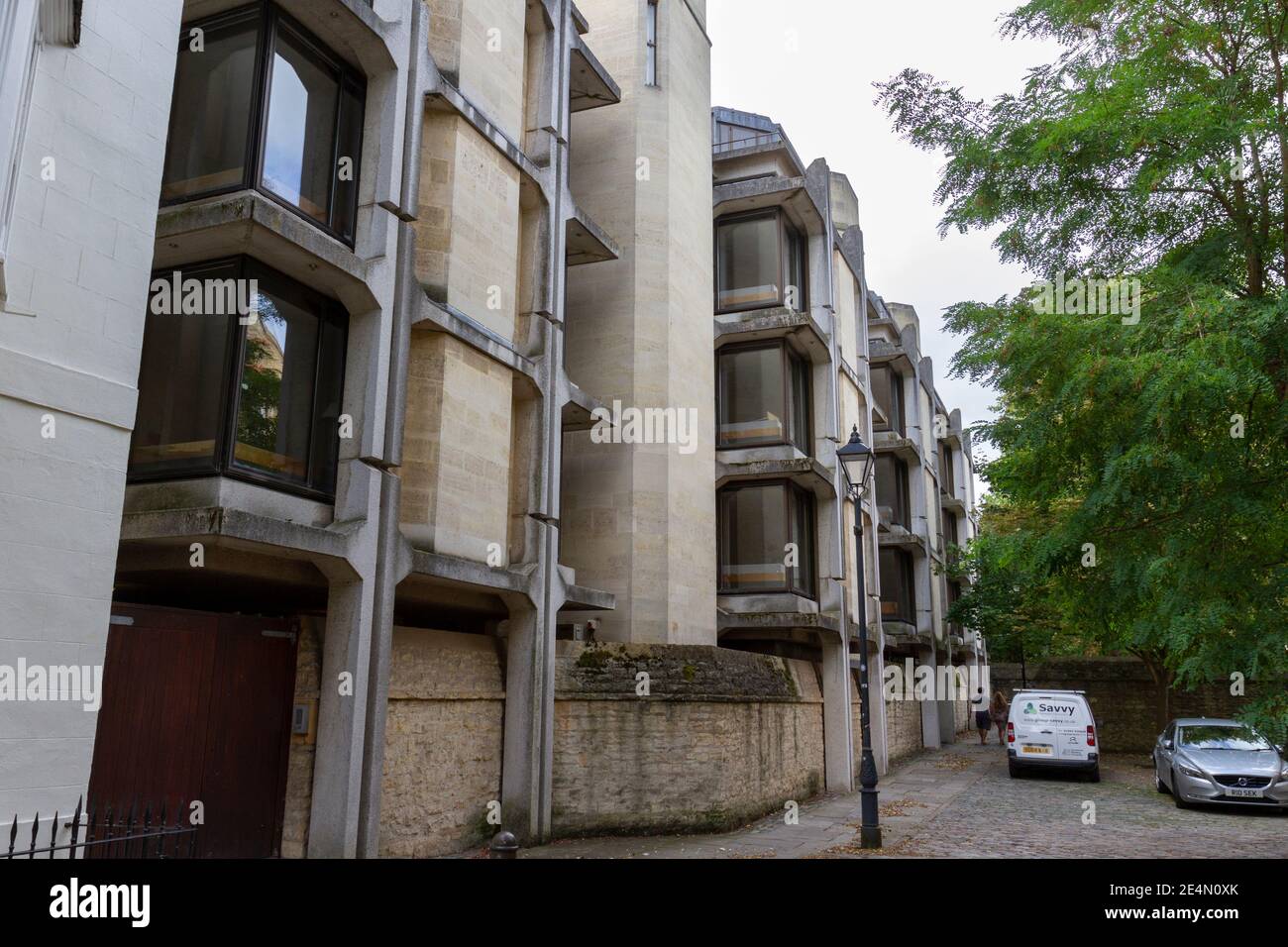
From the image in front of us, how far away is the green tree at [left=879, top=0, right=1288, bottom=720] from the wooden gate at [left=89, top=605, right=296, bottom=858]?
8736 millimetres

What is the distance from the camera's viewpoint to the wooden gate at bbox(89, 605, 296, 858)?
8.95 meters

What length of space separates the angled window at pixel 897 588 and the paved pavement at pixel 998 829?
30.3 feet

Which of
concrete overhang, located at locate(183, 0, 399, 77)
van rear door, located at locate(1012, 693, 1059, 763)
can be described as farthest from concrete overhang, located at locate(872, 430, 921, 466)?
concrete overhang, located at locate(183, 0, 399, 77)

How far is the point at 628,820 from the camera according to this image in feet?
46.4

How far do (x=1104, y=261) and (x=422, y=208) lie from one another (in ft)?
29.3

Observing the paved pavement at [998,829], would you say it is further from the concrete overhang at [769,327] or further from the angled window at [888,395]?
the angled window at [888,395]

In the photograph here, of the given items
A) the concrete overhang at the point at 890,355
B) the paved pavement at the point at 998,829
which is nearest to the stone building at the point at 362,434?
the paved pavement at the point at 998,829

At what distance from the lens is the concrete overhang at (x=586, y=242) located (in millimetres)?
16703

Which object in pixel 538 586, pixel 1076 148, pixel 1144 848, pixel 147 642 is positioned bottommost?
pixel 1144 848

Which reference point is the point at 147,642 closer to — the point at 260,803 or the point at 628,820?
the point at 260,803

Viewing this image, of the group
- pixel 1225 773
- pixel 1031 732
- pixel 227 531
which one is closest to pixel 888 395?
pixel 1031 732

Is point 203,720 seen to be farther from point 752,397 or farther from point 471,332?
point 752,397

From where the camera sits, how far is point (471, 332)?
1286 cm
